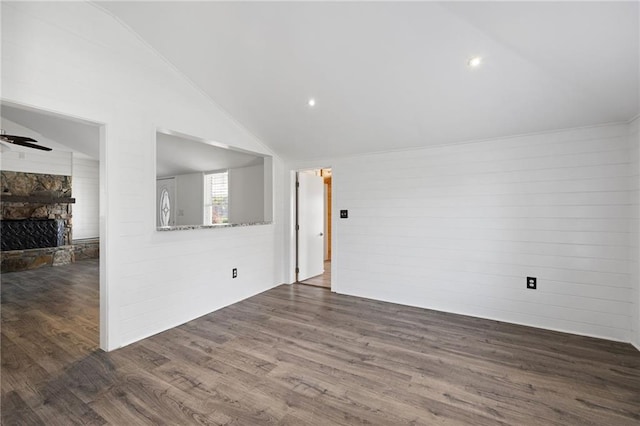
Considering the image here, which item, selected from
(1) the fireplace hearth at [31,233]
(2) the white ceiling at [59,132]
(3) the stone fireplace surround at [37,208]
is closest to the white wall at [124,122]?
(2) the white ceiling at [59,132]

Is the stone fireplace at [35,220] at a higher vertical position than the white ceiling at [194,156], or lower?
lower

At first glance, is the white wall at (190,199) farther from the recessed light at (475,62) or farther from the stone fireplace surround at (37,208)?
the recessed light at (475,62)

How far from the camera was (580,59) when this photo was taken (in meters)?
2.18

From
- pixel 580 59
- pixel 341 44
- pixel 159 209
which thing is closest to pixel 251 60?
pixel 341 44

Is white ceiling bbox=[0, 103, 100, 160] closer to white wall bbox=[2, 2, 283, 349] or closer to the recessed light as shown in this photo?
white wall bbox=[2, 2, 283, 349]

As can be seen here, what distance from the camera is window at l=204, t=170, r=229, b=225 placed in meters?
6.90

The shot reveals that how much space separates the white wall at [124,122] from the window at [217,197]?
3.31m

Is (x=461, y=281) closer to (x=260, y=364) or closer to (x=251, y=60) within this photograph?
(x=260, y=364)

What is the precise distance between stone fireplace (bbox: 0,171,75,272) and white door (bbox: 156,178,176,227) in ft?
6.34

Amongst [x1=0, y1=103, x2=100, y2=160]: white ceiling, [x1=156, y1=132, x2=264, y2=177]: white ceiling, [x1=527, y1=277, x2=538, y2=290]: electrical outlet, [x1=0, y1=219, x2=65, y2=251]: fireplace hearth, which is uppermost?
[x1=0, y1=103, x2=100, y2=160]: white ceiling

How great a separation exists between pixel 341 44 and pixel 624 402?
3.45 m

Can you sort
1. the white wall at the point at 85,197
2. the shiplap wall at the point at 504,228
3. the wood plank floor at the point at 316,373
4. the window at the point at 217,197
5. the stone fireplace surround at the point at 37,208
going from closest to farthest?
the wood plank floor at the point at 316,373 < the shiplap wall at the point at 504,228 < the stone fireplace surround at the point at 37,208 < the window at the point at 217,197 < the white wall at the point at 85,197

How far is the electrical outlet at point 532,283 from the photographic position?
3207mm

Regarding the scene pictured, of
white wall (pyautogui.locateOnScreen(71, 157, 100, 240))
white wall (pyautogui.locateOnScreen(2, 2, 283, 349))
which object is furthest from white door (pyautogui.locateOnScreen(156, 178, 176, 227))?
white wall (pyautogui.locateOnScreen(2, 2, 283, 349))
